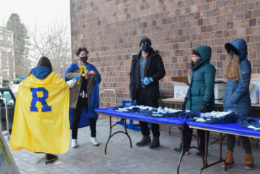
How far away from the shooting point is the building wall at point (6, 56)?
104 ft

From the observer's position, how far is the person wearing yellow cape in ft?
14.3

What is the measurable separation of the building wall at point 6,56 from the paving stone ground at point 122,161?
97.2 ft

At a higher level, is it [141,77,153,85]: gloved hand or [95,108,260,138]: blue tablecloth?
[141,77,153,85]: gloved hand

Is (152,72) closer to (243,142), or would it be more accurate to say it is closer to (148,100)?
(148,100)

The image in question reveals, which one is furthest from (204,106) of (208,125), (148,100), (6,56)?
(6,56)

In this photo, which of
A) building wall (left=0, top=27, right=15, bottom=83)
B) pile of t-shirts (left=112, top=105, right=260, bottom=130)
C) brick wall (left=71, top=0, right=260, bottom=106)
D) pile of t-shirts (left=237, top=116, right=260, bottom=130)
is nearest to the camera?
pile of t-shirts (left=237, top=116, right=260, bottom=130)

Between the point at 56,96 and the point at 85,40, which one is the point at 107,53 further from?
the point at 56,96

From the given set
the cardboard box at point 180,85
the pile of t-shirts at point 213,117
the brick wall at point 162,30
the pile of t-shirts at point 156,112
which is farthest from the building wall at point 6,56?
the pile of t-shirts at point 213,117

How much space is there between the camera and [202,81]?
4.35m

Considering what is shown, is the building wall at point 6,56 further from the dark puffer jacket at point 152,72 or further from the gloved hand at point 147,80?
the gloved hand at point 147,80

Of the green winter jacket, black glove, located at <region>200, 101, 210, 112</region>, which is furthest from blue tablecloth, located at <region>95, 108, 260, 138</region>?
the green winter jacket

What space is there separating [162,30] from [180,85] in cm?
183

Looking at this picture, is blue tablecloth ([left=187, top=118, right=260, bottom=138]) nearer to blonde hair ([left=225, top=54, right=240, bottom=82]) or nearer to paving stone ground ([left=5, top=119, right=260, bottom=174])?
blonde hair ([left=225, top=54, right=240, bottom=82])

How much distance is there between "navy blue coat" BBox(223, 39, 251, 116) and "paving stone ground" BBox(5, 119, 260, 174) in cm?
88
